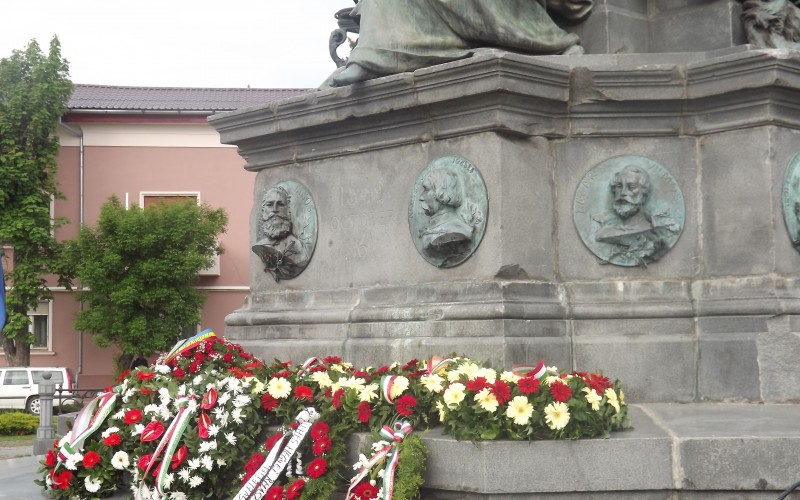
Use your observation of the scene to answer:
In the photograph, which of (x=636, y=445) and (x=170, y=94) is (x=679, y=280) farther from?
(x=170, y=94)

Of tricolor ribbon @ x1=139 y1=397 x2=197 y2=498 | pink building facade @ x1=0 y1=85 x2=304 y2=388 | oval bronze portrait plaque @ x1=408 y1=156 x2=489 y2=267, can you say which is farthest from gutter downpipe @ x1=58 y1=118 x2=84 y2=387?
tricolor ribbon @ x1=139 y1=397 x2=197 y2=498

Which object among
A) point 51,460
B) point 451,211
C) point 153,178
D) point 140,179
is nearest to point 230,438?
point 51,460

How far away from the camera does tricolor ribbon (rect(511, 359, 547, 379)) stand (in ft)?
18.9

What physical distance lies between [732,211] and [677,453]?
6.16 ft

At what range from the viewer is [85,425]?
650 centimetres

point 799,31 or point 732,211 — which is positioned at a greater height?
point 799,31

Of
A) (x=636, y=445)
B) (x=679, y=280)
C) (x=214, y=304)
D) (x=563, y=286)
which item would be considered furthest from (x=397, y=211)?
(x=214, y=304)

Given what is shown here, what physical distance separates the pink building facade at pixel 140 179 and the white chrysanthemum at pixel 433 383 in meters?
31.8

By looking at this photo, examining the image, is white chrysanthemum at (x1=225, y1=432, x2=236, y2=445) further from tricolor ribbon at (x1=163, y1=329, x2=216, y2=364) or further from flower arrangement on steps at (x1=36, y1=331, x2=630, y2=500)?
tricolor ribbon at (x1=163, y1=329, x2=216, y2=364)

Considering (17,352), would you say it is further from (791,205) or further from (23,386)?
(791,205)

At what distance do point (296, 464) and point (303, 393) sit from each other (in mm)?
421

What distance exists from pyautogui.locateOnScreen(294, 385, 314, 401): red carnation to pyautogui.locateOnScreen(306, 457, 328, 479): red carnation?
1.67 feet

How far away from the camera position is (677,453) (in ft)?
18.2

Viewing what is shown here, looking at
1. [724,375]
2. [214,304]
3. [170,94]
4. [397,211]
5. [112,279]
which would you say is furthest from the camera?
[170,94]
